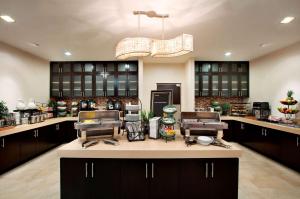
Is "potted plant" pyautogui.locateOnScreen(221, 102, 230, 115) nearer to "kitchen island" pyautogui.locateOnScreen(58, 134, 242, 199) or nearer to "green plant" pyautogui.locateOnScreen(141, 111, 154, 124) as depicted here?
"green plant" pyautogui.locateOnScreen(141, 111, 154, 124)

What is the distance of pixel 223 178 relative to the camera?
1.84m

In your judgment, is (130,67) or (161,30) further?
(130,67)

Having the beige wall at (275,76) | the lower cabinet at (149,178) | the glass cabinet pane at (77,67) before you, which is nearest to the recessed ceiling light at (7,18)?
the lower cabinet at (149,178)

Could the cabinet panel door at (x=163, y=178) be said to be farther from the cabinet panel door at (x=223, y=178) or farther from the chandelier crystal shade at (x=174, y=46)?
the chandelier crystal shade at (x=174, y=46)

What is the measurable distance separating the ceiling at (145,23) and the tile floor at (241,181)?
108 inches

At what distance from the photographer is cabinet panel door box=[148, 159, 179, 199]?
1832 millimetres

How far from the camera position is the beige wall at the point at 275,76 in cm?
412

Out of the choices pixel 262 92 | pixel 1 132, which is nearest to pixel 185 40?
pixel 1 132

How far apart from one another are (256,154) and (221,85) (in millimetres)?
2427

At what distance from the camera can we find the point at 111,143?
6.60 ft

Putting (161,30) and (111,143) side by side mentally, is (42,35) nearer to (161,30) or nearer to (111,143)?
(161,30)

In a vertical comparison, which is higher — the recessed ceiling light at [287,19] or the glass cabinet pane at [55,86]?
the recessed ceiling light at [287,19]

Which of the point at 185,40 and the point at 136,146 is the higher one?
the point at 185,40

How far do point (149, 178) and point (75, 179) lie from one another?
2.64 ft
